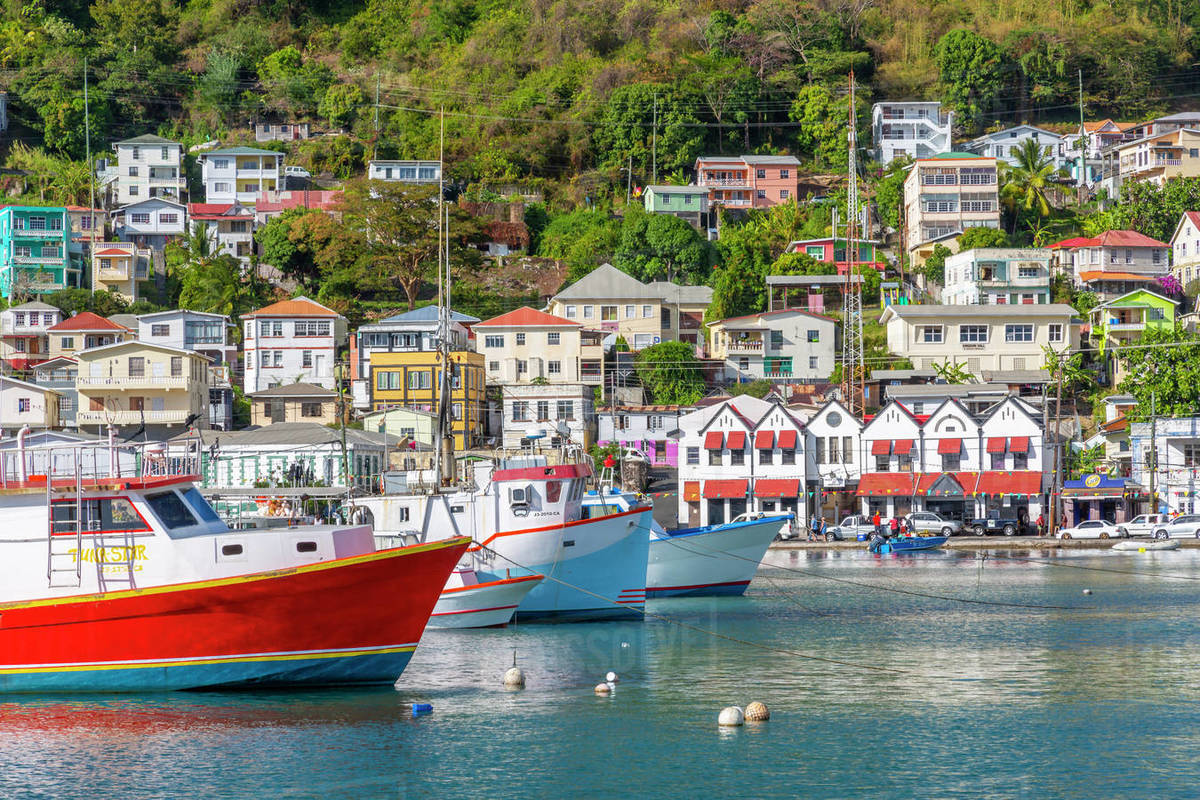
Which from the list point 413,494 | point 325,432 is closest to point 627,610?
point 413,494

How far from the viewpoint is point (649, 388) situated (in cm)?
8638

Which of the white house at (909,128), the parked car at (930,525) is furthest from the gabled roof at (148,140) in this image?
the parked car at (930,525)

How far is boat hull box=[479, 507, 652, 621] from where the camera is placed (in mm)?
38250

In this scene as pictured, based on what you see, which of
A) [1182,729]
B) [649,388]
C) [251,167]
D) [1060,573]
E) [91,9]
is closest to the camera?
[1182,729]

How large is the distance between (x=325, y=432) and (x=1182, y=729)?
50863 millimetres

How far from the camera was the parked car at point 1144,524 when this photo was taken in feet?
220

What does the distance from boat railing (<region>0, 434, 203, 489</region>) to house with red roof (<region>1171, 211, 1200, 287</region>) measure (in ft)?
270

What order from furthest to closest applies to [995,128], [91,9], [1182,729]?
[91,9] < [995,128] < [1182,729]

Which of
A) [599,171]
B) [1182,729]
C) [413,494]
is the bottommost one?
[1182,729]

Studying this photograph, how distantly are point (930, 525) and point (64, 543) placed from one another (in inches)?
2027

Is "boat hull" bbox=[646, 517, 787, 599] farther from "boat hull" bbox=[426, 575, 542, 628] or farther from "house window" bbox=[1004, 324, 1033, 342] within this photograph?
"house window" bbox=[1004, 324, 1033, 342]

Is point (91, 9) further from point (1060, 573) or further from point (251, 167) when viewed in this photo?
point (1060, 573)

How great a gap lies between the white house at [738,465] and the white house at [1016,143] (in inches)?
2019

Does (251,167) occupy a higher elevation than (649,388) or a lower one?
higher
